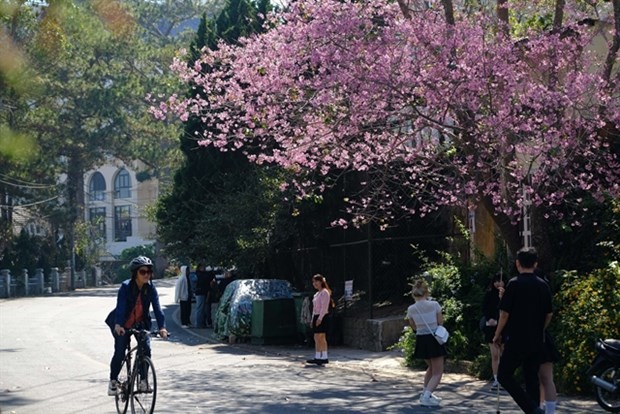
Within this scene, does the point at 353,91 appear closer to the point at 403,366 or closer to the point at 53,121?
the point at 403,366

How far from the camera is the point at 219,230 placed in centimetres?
3052

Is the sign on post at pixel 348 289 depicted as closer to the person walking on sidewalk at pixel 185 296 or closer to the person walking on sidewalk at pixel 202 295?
the person walking on sidewalk at pixel 202 295

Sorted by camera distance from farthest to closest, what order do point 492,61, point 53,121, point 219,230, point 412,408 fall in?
point 53,121 < point 219,230 < point 492,61 < point 412,408

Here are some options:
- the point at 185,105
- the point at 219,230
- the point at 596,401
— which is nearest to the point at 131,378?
the point at 596,401

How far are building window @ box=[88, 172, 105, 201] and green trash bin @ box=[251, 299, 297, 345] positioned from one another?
78345 mm

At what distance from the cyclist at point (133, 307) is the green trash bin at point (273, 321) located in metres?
11.8

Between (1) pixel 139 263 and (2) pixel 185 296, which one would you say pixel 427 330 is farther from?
(2) pixel 185 296

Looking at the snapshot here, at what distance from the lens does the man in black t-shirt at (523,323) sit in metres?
10.8

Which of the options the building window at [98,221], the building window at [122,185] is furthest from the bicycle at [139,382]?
the building window at [122,185]

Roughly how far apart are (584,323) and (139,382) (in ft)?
20.6

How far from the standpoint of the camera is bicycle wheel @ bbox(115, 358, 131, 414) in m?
12.3

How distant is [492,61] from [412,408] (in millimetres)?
5635

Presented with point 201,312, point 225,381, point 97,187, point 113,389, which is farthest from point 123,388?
point 97,187

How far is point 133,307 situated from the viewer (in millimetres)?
12633
